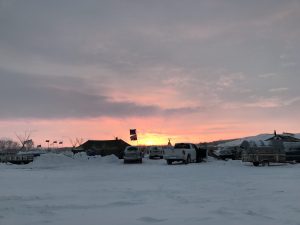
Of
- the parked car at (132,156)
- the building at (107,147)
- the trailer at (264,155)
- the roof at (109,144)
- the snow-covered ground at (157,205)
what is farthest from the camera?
the roof at (109,144)

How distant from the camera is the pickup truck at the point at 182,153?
36.6 metres

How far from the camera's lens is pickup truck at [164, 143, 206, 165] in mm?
36625

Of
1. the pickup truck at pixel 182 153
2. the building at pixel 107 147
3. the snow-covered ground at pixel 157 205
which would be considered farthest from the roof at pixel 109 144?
the snow-covered ground at pixel 157 205

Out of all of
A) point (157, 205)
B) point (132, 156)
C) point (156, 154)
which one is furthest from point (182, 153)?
point (157, 205)

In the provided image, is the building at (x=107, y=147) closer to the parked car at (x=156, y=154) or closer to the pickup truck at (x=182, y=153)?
the parked car at (x=156, y=154)

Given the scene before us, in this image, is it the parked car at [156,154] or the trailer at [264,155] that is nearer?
the trailer at [264,155]

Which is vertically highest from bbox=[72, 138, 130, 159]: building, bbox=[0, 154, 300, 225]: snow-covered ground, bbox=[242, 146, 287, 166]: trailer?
bbox=[72, 138, 130, 159]: building

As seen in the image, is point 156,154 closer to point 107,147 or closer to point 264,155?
point 107,147

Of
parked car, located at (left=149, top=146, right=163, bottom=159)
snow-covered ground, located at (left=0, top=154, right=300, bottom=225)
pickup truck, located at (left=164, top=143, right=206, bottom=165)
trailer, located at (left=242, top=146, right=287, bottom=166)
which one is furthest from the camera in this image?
parked car, located at (left=149, top=146, right=163, bottom=159)

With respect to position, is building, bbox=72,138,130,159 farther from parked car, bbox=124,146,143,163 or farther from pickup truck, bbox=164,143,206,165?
pickup truck, bbox=164,143,206,165

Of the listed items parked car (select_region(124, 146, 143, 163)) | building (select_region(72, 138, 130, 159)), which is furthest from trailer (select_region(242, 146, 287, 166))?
building (select_region(72, 138, 130, 159))

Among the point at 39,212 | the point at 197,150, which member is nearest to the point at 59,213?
the point at 39,212

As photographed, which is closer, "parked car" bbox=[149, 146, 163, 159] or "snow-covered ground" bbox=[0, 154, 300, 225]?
"snow-covered ground" bbox=[0, 154, 300, 225]

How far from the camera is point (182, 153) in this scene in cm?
3656
